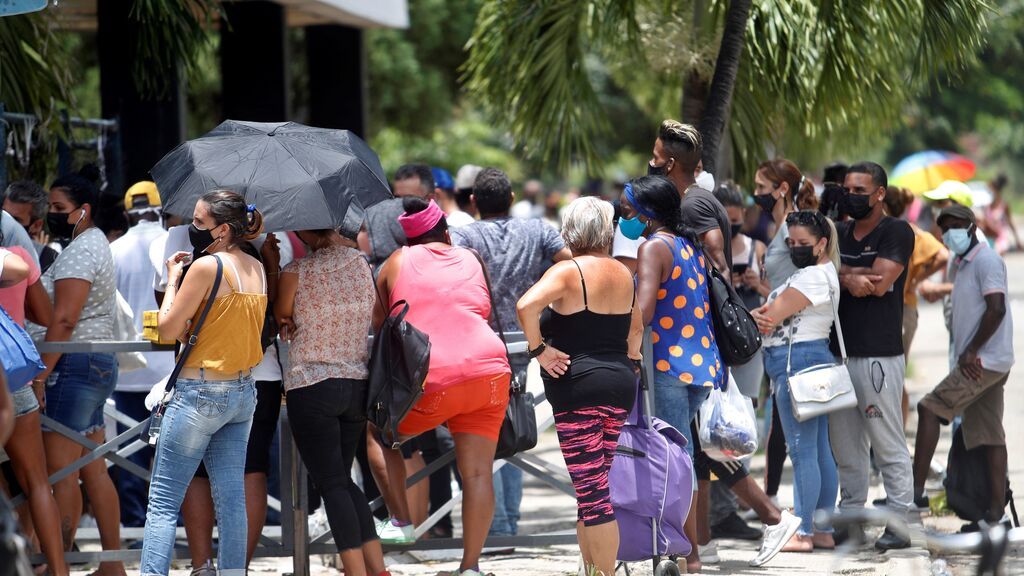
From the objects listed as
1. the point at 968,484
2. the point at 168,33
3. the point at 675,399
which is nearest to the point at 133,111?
the point at 168,33

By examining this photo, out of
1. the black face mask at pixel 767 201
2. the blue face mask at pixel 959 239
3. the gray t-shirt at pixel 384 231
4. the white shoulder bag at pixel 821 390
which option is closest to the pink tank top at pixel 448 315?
the gray t-shirt at pixel 384 231

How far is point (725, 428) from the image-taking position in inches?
225

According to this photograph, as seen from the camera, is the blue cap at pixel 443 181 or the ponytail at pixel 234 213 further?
the blue cap at pixel 443 181

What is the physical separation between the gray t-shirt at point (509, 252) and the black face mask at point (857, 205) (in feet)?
4.72

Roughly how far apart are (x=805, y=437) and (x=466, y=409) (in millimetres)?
1894

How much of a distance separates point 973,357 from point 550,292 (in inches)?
100

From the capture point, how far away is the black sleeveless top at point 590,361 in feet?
A: 17.2

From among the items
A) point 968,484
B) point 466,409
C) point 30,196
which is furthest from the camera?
point 968,484

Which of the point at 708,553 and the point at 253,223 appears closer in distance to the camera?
the point at 253,223

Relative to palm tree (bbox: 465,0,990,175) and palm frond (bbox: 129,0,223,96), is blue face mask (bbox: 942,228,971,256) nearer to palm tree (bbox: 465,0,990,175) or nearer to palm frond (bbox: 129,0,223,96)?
palm tree (bbox: 465,0,990,175)

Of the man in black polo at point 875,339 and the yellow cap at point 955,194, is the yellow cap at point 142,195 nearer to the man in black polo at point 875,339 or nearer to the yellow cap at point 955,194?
the man in black polo at point 875,339

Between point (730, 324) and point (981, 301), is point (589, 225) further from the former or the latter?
point (981, 301)

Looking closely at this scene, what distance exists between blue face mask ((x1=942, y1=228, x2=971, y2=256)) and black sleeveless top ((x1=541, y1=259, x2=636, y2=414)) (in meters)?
2.16

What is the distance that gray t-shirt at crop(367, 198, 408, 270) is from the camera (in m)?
6.79
